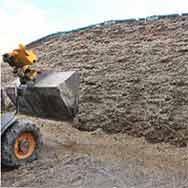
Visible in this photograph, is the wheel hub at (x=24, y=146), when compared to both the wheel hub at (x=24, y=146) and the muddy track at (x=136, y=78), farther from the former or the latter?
the muddy track at (x=136, y=78)

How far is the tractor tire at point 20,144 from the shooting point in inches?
183

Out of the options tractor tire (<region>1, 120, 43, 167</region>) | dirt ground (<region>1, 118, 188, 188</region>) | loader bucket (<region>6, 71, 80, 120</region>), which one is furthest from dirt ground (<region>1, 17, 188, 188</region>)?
loader bucket (<region>6, 71, 80, 120</region>)

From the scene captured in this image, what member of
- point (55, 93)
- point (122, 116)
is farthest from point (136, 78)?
point (55, 93)

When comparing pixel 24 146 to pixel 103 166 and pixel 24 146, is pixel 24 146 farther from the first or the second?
pixel 103 166

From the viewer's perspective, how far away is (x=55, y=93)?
5664mm

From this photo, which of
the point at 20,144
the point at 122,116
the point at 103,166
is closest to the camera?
the point at 103,166

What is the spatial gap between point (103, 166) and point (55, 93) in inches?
55.7

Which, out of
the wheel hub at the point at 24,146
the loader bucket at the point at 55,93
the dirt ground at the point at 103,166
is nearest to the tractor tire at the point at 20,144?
the wheel hub at the point at 24,146

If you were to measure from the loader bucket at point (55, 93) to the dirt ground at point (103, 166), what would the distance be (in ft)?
1.51

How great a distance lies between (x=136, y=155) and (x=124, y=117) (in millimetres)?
1507

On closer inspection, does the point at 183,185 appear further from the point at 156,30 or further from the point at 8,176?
the point at 156,30

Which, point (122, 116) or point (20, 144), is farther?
point (122, 116)

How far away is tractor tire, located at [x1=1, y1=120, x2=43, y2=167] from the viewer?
4652 millimetres

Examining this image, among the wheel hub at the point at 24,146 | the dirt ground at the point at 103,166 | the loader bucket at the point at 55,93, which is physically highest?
the loader bucket at the point at 55,93
